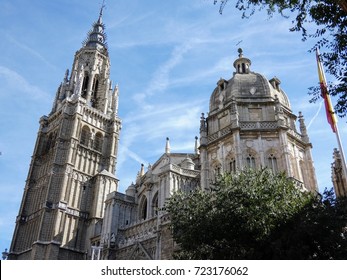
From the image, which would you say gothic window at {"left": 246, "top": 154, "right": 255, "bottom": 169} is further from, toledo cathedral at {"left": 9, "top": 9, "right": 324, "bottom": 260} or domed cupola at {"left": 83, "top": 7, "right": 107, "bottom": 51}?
domed cupola at {"left": 83, "top": 7, "right": 107, "bottom": 51}

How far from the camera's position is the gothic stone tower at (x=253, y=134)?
2738cm

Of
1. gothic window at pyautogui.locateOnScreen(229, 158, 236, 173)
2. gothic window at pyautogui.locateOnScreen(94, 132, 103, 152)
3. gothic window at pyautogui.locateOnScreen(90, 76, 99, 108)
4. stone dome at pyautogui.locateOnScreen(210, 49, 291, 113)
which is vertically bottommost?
gothic window at pyautogui.locateOnScreen(229, 158, 236, 173)

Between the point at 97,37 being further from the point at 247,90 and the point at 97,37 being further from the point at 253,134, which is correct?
the point at 253,134

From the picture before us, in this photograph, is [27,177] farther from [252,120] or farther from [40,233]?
[252,120]

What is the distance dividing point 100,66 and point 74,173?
2498 centimetres

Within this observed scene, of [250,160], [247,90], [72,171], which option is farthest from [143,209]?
[247,90]

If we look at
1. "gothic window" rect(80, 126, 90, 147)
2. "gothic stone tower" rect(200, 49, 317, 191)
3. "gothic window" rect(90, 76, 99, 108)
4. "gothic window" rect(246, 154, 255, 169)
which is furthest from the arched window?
"gothic window" rect(90, 76, 99, 108)

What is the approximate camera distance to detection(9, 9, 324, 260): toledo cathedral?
28266mm

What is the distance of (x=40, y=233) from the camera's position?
1826 inches

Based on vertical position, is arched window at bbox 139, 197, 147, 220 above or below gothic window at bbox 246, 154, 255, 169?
above

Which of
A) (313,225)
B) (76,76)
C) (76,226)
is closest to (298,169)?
(313,225)

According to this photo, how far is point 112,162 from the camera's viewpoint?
58594 millimetres

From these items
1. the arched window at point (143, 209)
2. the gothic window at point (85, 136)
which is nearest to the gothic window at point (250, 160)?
the arched window at point (143, 209)

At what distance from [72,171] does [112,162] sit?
7.65m
